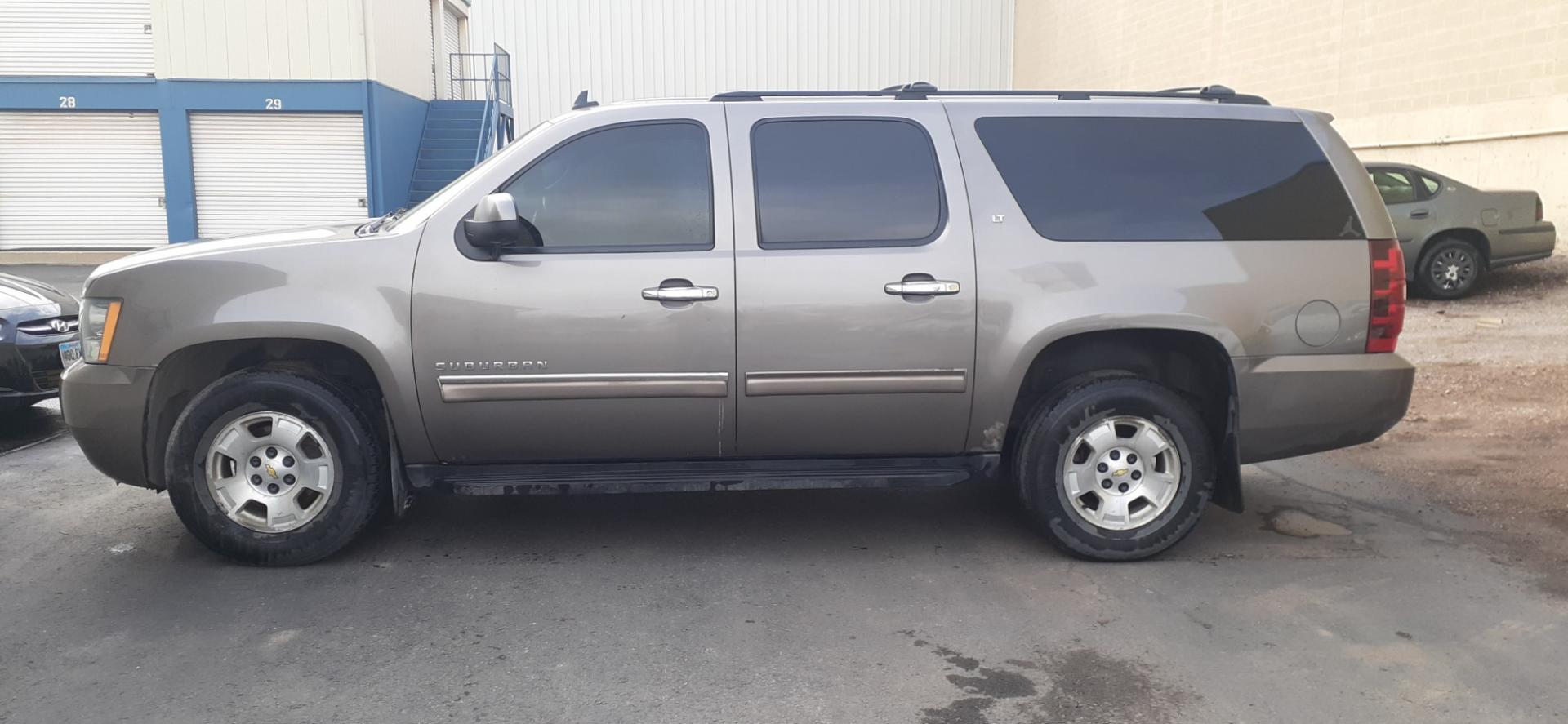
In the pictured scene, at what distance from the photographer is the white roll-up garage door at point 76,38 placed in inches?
828

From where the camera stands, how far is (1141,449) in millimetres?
4871

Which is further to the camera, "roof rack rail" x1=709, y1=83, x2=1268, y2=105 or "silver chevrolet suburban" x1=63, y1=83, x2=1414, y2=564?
"roof rack rail" x1=709, y1=83, x2=1268, y2=105

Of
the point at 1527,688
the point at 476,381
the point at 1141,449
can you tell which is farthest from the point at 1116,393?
the point at 476,381

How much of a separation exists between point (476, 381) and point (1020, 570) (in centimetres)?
230

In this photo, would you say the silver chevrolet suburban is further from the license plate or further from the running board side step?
the license plate

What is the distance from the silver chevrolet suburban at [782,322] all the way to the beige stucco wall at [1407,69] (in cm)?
1184

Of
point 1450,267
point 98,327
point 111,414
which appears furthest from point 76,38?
point 1450,267

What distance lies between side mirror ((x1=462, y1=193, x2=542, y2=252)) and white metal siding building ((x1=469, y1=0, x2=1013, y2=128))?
→ 24.9 m

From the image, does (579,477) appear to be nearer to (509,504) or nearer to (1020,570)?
(509,504)

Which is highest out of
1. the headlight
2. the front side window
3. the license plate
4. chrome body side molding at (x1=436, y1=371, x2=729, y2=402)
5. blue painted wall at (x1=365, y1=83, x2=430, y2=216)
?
blue painted wall at (x1=365, y1=83, x2=430, y2=216)

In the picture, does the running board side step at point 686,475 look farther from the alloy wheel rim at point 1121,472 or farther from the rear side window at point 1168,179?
the rear side window at point 1168,179

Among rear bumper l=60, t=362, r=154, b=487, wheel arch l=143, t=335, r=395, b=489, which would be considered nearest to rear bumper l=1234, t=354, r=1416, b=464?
wheel arch l=143, t=335, r=395, b=489

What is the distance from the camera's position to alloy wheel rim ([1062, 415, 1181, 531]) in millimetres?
4848

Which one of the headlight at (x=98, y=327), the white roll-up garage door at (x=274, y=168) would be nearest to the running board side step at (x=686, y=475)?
the headlight at (x=98, y=327)
